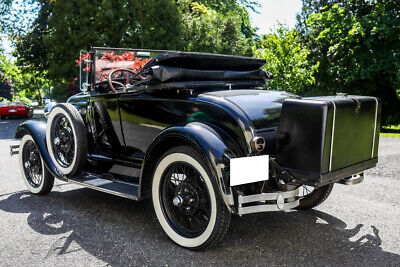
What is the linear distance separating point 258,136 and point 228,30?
16.7 meters

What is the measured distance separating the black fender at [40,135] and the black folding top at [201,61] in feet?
5.64

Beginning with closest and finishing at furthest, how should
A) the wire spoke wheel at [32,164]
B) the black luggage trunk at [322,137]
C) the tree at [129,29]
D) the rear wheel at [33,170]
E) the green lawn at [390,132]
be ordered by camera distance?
the black luggage trunk at [322,137], the rear wheel at [33,170], the wire spoke wheel at [32,164], the green lawn at [390,132], the tree at [129,29]

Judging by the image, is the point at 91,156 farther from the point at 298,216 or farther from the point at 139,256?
the point at 298,216

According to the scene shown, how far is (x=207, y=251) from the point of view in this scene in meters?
2.98

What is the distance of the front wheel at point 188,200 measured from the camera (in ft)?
9.19

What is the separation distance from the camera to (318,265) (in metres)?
2.73

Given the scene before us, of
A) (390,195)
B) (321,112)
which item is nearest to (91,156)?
(321,112)

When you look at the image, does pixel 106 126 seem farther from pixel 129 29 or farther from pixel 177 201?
pixel 129 29

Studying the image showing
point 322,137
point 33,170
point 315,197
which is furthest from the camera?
point 33,170

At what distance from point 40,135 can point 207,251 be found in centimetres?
273

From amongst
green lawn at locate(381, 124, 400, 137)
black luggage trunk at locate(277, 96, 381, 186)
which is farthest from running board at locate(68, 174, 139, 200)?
green lawn at locate(381, 124, 400, 137)

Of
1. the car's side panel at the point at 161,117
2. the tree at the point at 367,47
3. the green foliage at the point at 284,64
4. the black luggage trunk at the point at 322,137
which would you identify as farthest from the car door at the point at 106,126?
the tree at the point at 367,47

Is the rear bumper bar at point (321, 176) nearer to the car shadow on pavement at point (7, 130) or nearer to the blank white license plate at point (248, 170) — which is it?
the blank white license plate at point (248, 170)

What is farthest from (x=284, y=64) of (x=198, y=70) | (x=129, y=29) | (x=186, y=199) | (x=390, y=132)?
(x=186, y=199)
